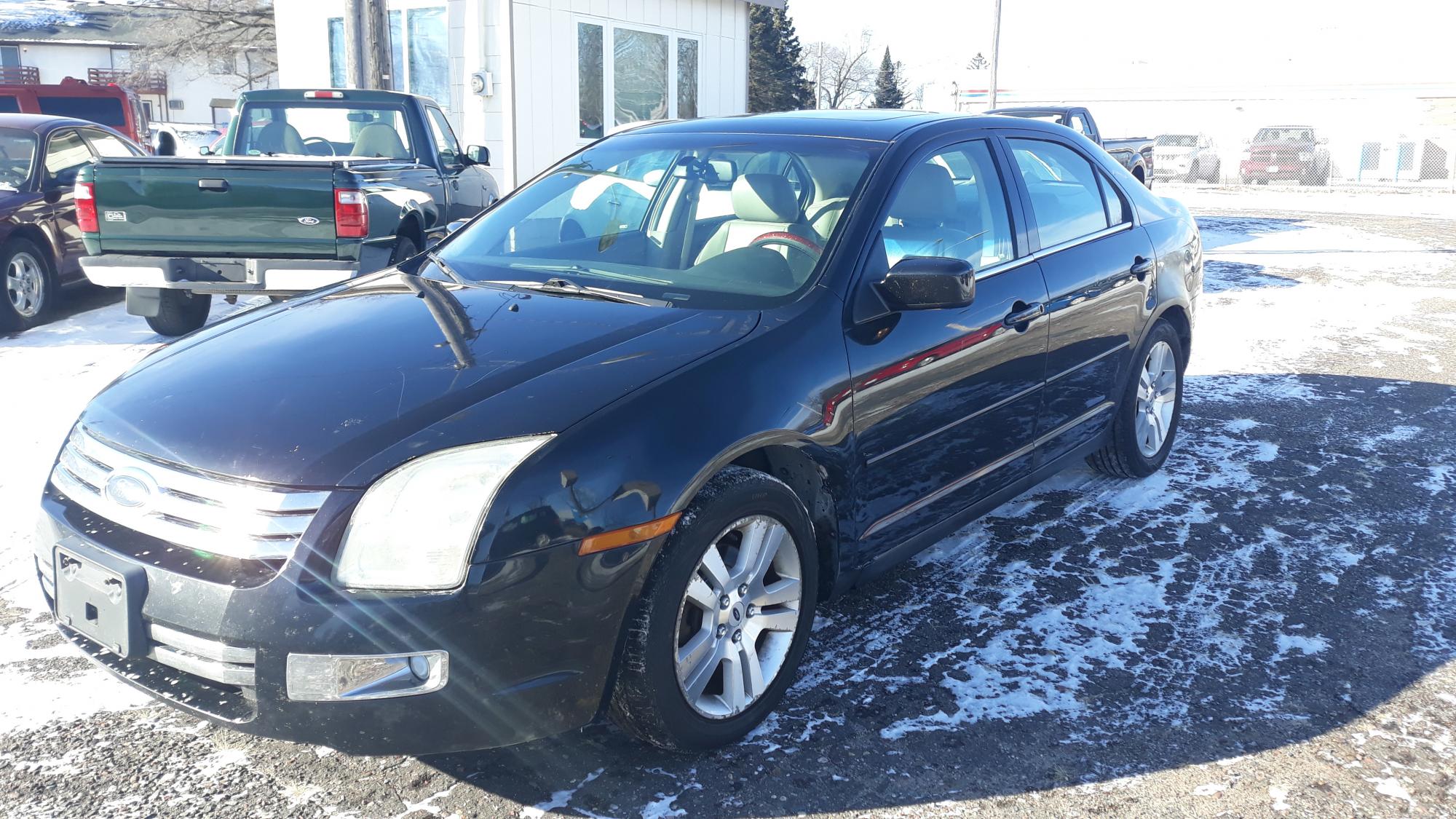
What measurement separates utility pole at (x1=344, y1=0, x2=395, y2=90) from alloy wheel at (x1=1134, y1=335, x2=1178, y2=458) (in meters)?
8.04

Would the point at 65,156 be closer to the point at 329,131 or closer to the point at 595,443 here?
the point at 329,131

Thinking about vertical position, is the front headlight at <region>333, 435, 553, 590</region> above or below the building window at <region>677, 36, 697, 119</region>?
below

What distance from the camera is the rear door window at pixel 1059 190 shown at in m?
4.46

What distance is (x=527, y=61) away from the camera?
46.2 feet

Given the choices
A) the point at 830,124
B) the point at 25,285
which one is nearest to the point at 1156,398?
the point at 830,124

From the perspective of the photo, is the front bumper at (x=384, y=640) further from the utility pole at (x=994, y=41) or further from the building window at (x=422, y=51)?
the utility pole at (x=994, y=41)

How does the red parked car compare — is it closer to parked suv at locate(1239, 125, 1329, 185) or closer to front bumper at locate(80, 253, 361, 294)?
front bumper at locate(80, 253, 361, 294)

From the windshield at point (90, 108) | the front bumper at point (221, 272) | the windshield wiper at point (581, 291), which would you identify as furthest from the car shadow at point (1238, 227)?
the windshield at point (90, 108)

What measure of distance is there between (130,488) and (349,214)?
4.74 meters

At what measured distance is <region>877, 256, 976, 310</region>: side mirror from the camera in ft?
11.2

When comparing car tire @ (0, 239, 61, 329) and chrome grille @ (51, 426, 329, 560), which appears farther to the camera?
car tire @ (0, 239, 61, 329)

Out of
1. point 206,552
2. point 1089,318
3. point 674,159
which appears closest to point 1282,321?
point 1089,318

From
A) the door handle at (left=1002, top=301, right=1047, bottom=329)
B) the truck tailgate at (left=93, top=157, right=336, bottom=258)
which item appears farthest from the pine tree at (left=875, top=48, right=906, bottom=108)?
the door handle at (left=1002, top=301, right=1047, bottom=329)

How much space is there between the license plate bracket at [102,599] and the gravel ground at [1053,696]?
1.41 ft
